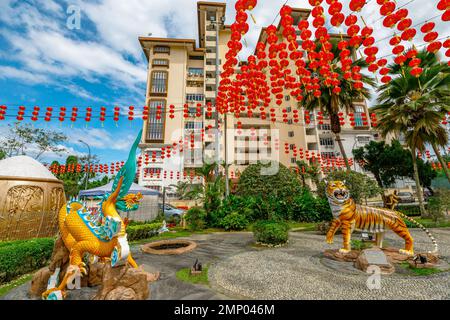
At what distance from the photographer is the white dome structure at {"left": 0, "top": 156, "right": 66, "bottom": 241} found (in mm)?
6898

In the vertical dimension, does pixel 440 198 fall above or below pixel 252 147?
below

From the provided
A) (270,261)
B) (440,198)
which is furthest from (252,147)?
(270,261)

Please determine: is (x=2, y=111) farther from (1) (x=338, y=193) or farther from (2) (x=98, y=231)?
(1) (x=338, y=193)

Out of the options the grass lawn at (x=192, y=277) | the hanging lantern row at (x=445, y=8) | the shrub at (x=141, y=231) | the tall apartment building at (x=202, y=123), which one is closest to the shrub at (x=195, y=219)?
the shrub at (x=141, y=231)

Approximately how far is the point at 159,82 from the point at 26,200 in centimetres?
2945

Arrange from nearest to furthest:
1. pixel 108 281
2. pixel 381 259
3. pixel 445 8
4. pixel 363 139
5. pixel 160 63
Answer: pixel 108 281 < pixel 445 8 < pixel 381 259 < pixel 363 139 < pixel 160 63

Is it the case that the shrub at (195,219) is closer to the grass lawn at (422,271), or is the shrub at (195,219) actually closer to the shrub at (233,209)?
the shrub at (233,209)

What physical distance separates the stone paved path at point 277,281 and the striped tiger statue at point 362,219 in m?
1.05

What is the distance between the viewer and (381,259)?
4.91m

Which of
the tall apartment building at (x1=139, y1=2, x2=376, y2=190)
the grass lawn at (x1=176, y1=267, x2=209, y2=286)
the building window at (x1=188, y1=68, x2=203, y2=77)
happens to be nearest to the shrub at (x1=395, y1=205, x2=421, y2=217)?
the tall apartment building at (x1=139, y1=2, x2=376, y2=190)

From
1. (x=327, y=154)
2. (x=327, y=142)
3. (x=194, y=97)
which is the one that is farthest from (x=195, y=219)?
(x=327, y=142)

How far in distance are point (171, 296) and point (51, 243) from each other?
483 cm
